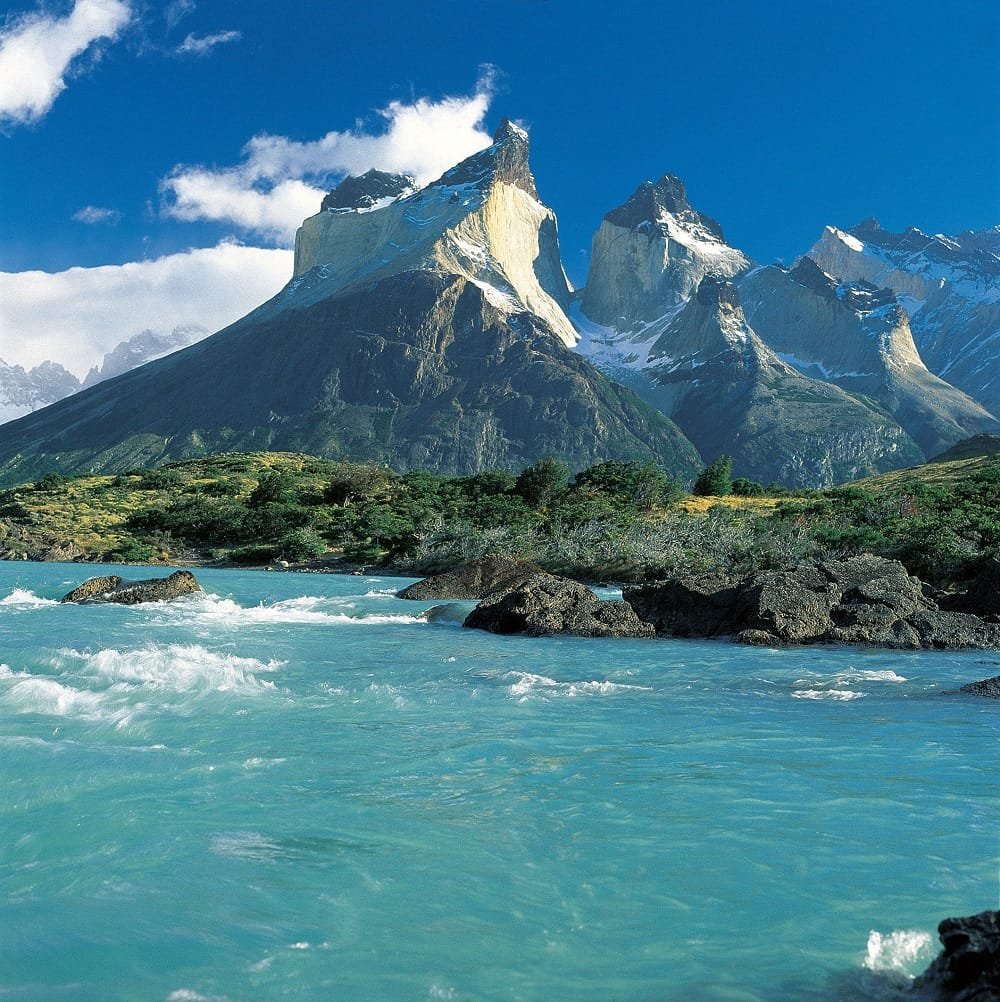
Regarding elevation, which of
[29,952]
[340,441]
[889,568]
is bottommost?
[29,952]

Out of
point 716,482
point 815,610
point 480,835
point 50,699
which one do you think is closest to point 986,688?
point 815,610

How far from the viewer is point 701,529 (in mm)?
40500

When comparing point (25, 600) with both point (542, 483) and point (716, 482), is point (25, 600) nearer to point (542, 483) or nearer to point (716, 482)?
point (542, 483)

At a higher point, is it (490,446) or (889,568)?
(490,446)

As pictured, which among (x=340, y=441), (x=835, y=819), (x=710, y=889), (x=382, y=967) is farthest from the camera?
(x=340, y=441)

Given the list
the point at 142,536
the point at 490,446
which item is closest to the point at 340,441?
the point at 490,446

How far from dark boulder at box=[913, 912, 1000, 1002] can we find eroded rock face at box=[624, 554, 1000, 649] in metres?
16.2

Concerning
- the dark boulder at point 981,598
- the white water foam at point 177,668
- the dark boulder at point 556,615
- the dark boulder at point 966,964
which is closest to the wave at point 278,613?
the dark boulder at point 556,615

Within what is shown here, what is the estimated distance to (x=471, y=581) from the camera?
1228 inches

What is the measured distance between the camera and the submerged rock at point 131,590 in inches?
1084

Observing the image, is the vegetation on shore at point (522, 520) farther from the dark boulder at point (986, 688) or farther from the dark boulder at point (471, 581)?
the dark boulder at point (986, 688)

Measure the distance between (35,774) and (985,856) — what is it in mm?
8425

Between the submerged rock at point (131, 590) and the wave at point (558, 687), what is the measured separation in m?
17.4

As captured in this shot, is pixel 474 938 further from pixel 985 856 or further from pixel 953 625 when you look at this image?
pixel 953 625
